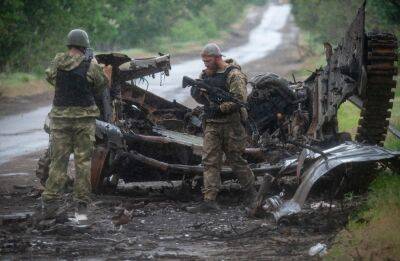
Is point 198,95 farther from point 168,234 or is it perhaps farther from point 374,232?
point 374,232

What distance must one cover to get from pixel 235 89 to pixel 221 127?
48 centimetres

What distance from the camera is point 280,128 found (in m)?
10.3

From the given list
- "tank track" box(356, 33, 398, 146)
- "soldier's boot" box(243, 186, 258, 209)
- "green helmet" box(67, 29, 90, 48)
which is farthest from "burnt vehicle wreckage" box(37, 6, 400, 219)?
"green helmet" box(67, 29, 90, 48)

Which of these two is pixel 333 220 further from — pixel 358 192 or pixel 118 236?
pixel 118 236

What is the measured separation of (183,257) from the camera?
20.9ft

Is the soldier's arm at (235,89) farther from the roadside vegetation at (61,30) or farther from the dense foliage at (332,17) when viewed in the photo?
the roadside vegetation at (61,30)

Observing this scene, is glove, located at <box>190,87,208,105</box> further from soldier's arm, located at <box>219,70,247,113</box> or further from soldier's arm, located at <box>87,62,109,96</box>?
soldier's arm, located at <box>87,62,109,96</box>

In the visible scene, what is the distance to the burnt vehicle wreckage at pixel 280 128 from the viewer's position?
26.5ft

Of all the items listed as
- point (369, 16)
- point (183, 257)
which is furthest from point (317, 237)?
point (369, 16)

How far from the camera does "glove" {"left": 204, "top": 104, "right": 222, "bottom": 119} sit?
8742 mm

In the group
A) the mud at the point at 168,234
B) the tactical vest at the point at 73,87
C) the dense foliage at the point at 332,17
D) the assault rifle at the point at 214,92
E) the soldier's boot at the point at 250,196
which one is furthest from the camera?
the dense foliage at the point at 332,17

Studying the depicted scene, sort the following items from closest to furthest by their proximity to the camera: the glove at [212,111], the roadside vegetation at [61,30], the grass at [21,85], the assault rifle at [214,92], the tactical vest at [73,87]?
the tactical vest at [73,87] → the assault rifle at [214,92] → the glove at [212,111] → the grass at [21,85] → the roadside vegetation at [61,30]

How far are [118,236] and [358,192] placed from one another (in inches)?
109

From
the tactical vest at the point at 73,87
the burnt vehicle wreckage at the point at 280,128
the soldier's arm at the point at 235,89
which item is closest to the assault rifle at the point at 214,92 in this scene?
the soldier's arm at the point at 235,89
